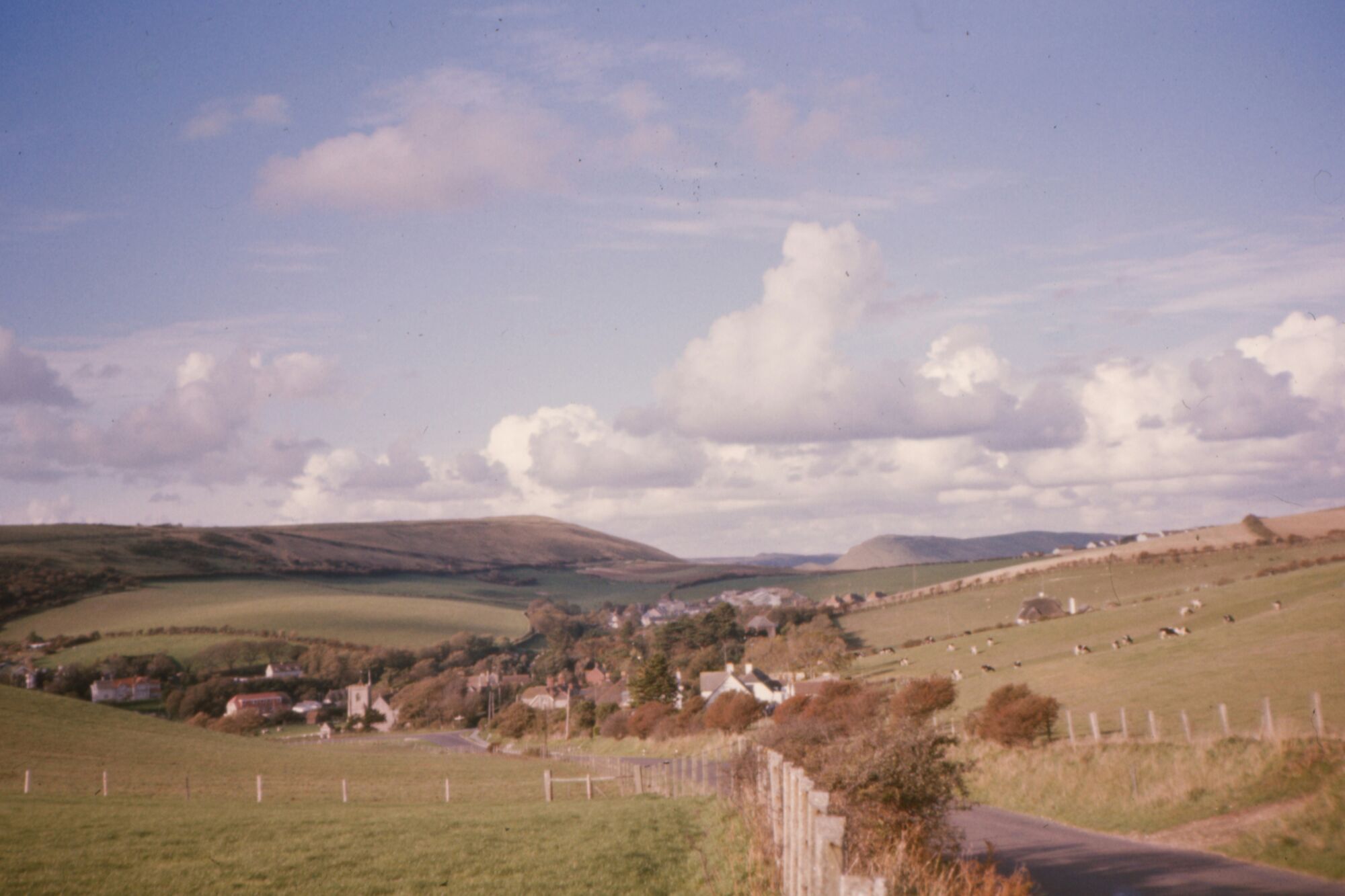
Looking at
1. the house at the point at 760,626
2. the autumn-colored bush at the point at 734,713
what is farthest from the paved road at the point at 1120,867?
the house at the point at 760,626

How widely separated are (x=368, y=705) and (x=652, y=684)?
48.0m

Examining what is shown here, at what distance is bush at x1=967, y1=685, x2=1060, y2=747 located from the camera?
32125 millimetres

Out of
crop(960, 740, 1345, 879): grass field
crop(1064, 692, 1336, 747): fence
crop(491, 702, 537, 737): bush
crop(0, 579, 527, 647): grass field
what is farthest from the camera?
crop(0, 579, 527, 647): grass field

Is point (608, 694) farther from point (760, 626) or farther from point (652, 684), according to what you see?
point (760, 626)

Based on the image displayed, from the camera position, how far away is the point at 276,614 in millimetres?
146250

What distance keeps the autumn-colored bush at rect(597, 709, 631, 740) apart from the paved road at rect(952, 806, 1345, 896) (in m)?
59.6

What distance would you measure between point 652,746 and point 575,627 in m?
96.0

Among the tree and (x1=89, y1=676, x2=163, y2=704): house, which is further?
(x1=89, y1=676, x2=163, y2=704): house

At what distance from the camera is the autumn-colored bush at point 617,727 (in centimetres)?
7956

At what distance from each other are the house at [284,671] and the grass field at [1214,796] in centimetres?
11479

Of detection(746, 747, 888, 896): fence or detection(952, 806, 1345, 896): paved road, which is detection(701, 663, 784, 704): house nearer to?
detection(952, 806, 1345, 896): paved road

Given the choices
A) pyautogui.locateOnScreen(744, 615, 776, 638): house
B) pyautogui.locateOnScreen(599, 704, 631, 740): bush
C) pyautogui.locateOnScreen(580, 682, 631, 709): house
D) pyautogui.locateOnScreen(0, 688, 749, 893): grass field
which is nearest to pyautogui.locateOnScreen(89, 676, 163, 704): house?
pyautogui.locateOnScreen(580, 682, 631, 709): house

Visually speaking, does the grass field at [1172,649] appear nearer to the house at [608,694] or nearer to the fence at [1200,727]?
the fence at [1200,727]

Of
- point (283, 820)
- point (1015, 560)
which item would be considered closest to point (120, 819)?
point (283, 820)
